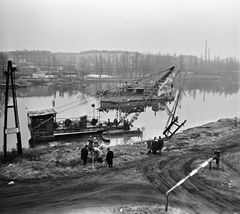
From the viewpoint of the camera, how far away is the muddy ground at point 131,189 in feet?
22.7

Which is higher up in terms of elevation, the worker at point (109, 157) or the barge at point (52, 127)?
the worker at point (109, 157)

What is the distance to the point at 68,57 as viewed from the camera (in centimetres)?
16925

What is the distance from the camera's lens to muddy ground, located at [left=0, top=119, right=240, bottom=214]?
22.7ft

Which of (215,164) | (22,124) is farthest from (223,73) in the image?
(215,164)

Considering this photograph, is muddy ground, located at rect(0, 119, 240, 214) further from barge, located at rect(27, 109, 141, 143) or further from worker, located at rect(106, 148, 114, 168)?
barge, located at rect(27, 109, 141, 143)

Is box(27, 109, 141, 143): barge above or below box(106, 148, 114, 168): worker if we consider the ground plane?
below

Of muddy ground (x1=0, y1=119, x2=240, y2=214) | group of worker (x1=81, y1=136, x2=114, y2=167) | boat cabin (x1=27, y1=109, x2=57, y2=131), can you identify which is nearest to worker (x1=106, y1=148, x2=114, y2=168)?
group of worker (x1=81, y1=136, x2=114, y2=167)

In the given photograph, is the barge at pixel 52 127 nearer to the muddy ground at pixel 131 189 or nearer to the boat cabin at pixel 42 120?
the boat cabin at pixel 42 120

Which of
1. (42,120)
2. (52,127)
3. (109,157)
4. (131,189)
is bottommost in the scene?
(52,127)

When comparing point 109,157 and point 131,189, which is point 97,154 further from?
point 131,189

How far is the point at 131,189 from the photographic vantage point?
8.00 m

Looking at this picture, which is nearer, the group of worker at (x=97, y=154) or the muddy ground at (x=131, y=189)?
the muddy ground at (x=131, y=189)

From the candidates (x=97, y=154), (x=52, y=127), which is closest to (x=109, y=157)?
(x=97, y=154)

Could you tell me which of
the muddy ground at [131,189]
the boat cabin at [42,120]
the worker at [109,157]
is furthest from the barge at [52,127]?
the worker at [109,157]
